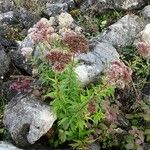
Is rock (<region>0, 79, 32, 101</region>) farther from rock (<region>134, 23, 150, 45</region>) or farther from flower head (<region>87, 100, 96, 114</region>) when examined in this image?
rock (<region>134, 23, 150, 45</region>)

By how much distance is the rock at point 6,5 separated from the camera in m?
10.6

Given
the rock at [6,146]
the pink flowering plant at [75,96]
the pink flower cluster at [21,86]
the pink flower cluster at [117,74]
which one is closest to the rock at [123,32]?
the pink flowering plant at [75,96]

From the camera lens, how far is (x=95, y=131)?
6.99 meters

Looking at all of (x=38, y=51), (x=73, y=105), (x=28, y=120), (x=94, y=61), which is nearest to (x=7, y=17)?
(x=38, y=51)

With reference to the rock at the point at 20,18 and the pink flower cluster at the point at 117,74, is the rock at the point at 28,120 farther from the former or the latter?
the rock at the point at 20,18

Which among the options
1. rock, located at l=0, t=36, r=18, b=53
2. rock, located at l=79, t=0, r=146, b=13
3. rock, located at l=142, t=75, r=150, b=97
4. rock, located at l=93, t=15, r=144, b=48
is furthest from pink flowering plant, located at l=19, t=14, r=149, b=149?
rock, located at l=79, t=0, r=146, b=13

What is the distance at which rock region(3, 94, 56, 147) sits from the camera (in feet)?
22.3

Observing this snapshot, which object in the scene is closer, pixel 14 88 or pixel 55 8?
pixel 14 88

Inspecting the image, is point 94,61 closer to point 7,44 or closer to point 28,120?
point 28,120

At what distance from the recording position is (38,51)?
752 centimetres

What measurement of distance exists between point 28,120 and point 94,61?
1686 millimetres

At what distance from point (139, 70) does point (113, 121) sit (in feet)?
5.08

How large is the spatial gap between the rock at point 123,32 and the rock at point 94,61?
0.42 m

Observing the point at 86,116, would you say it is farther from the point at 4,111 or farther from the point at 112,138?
the point at 4,111
